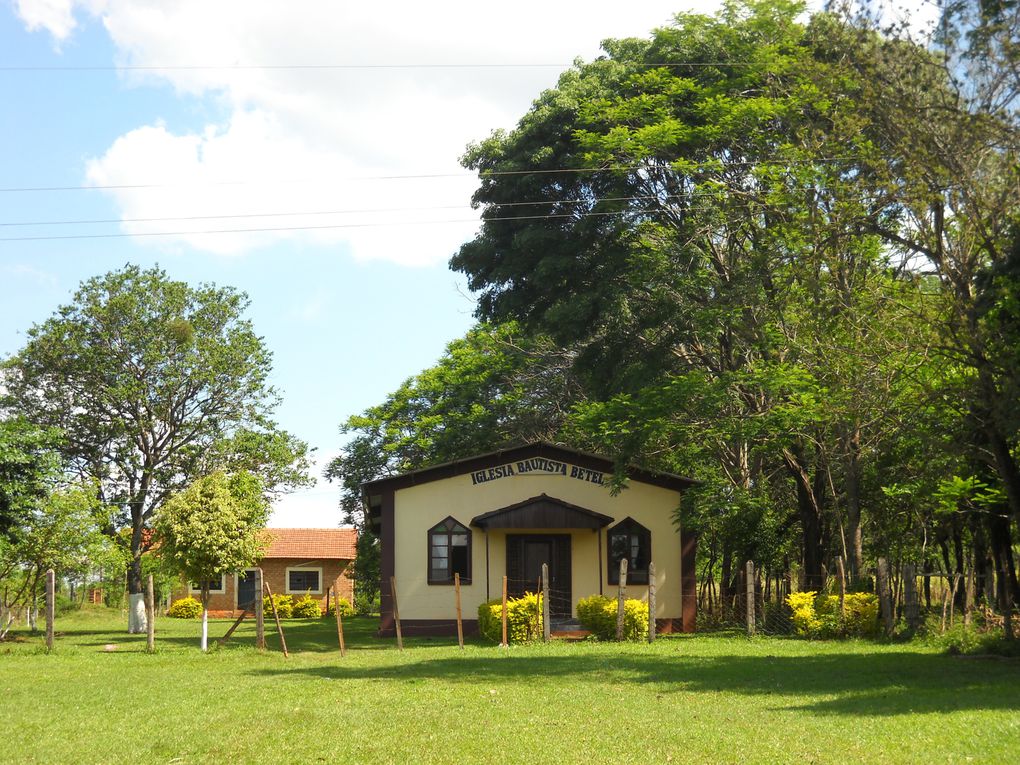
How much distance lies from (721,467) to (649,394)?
26.9 ft

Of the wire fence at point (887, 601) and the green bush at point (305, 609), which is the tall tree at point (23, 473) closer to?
the wire fence at point (887, 601)

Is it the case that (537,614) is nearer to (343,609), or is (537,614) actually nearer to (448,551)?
(448,551)

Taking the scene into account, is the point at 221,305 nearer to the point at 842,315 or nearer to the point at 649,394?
the point at 649,394

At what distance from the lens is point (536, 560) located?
30.2m

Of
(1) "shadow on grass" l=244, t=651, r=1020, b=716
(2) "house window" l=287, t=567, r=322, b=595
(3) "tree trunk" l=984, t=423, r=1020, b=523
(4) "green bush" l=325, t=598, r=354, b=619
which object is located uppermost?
(3) "tree trunk" l=984, t=423, r=1020, b=523

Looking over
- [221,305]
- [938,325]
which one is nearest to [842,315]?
[938,325]

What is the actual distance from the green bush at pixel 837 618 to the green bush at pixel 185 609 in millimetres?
32387

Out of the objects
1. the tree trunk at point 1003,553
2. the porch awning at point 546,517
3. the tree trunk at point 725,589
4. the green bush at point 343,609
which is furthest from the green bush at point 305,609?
the tree trunk at point 1003,553

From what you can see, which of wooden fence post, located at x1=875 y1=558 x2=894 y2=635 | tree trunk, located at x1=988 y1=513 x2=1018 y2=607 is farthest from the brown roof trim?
tree trunk, located at x1=988 y1=513 x2=1018 y2=607

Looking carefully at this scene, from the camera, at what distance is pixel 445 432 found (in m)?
41.3

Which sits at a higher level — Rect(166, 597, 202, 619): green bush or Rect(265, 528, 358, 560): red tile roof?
Rect(265, 528, 358, 560): red tile roof

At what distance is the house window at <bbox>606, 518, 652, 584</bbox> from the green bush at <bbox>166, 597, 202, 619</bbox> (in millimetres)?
26257

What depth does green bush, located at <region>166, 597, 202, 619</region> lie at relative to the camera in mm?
49562

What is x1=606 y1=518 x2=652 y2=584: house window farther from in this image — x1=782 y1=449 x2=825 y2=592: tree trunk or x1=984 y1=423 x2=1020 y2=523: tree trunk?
x1=984 y1=423 x2=1020 y2=523: tree trunk
